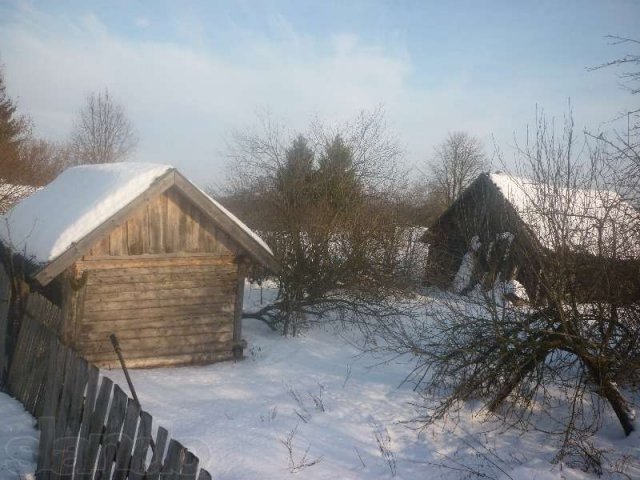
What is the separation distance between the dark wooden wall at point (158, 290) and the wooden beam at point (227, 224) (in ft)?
1.29

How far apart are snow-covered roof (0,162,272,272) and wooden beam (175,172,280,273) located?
0.07 metres

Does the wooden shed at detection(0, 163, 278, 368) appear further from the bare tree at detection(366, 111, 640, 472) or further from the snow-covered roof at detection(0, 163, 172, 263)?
the bare tree at detection(366, 111, 640, 472)

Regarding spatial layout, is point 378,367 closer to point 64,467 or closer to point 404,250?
point 404,250

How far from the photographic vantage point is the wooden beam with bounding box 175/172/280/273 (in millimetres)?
8461

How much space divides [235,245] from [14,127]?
87.1 ft

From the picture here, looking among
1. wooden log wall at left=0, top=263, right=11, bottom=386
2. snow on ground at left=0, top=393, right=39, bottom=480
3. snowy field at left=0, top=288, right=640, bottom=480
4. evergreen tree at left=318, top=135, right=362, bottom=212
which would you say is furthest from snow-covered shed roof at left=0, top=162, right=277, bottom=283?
evergreen tree at left=318, top=135, right=362, bottom=212

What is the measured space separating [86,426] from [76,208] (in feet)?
15.9

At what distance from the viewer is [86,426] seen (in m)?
4.70

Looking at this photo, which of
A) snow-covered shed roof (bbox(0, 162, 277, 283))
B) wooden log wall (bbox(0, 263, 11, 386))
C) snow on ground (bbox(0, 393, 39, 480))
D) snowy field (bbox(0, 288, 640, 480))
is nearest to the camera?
snow on ground (bbox(0, 393, 39, 480))

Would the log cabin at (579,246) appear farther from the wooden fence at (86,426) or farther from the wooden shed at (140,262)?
the wooden shed at (140,262)

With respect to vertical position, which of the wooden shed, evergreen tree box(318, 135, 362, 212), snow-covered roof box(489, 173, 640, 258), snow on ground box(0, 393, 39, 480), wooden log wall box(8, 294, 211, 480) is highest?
evergreen tree box(318, 135, 362, 212)

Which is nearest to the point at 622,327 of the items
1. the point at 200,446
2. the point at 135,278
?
the point at 200,446

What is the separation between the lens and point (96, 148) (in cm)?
4006

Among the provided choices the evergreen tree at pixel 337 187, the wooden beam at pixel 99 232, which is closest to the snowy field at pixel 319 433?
the wooden beam at pixel 99 232
